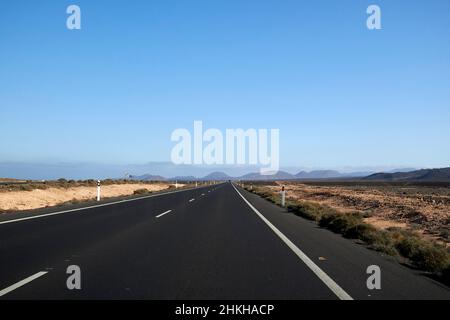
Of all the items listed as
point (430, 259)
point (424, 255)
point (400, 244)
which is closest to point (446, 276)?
point (430, 259)

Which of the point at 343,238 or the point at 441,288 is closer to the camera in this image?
the point at 441,288

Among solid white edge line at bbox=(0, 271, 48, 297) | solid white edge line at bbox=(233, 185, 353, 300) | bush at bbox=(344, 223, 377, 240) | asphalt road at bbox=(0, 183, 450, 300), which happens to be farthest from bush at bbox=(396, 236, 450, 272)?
solid white edge line at bbox=(0, 271, 48, 297)

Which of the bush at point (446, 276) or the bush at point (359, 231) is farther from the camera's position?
the bush at point (359, 231)

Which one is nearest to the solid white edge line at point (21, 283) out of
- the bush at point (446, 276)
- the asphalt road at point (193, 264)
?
the asphalt road at point (193, 264)

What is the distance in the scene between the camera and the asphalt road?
645cm

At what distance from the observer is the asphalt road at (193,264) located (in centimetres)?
645

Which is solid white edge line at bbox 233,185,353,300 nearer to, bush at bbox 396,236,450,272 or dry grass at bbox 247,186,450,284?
dry grass at bbox 247,186,450,284

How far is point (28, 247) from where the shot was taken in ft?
33.2

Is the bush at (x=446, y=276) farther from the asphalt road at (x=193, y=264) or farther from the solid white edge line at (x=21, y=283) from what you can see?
the solid white edge line at (x=21, y=283)

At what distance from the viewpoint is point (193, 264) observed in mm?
8445

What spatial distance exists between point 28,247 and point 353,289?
700cm

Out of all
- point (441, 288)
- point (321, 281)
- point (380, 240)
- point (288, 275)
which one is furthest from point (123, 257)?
point (380, 240)
